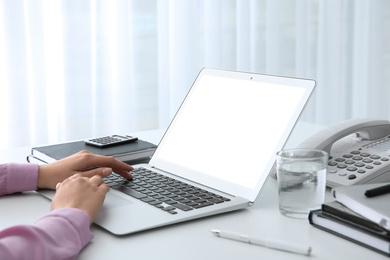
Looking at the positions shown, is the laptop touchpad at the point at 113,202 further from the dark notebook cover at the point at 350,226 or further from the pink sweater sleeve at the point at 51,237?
the dark notebook cover at the point at 350,226

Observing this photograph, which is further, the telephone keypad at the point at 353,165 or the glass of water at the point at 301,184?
the telephone keypad at the point at 353,165

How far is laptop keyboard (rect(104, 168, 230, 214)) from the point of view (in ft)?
3.30

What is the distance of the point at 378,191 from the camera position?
89cm

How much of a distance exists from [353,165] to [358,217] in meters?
0.29

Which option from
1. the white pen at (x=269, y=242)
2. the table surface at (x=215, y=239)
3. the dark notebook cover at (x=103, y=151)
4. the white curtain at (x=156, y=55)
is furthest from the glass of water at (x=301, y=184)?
the white curtain at (x=156, y=55)

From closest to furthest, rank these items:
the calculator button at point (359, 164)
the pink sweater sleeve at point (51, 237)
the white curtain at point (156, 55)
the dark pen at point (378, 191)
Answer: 1. the pink sweater sleeve at point (51, 237)
2. the dark pen at point (378, 191)
3. the calculator button at point (359, 164)
4. the white curtain at point (156, 55)

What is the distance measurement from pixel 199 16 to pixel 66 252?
234 centimetres

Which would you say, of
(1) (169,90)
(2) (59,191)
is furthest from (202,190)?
(1) (169,90)

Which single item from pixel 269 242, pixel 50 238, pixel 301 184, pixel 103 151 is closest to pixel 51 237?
pixel 50 238

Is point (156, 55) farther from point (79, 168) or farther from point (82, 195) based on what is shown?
point (82, 195)

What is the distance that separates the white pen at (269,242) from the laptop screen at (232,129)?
16 cm

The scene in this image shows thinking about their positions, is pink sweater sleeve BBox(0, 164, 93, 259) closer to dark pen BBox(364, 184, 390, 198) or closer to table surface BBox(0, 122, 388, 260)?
table surface BBox(0, 122, 388, 260)

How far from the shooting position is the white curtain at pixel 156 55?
8.52 feet

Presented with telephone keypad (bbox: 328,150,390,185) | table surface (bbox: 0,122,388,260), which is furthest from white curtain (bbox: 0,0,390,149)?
telephone keypad (bbox: 328,150,390,185)
